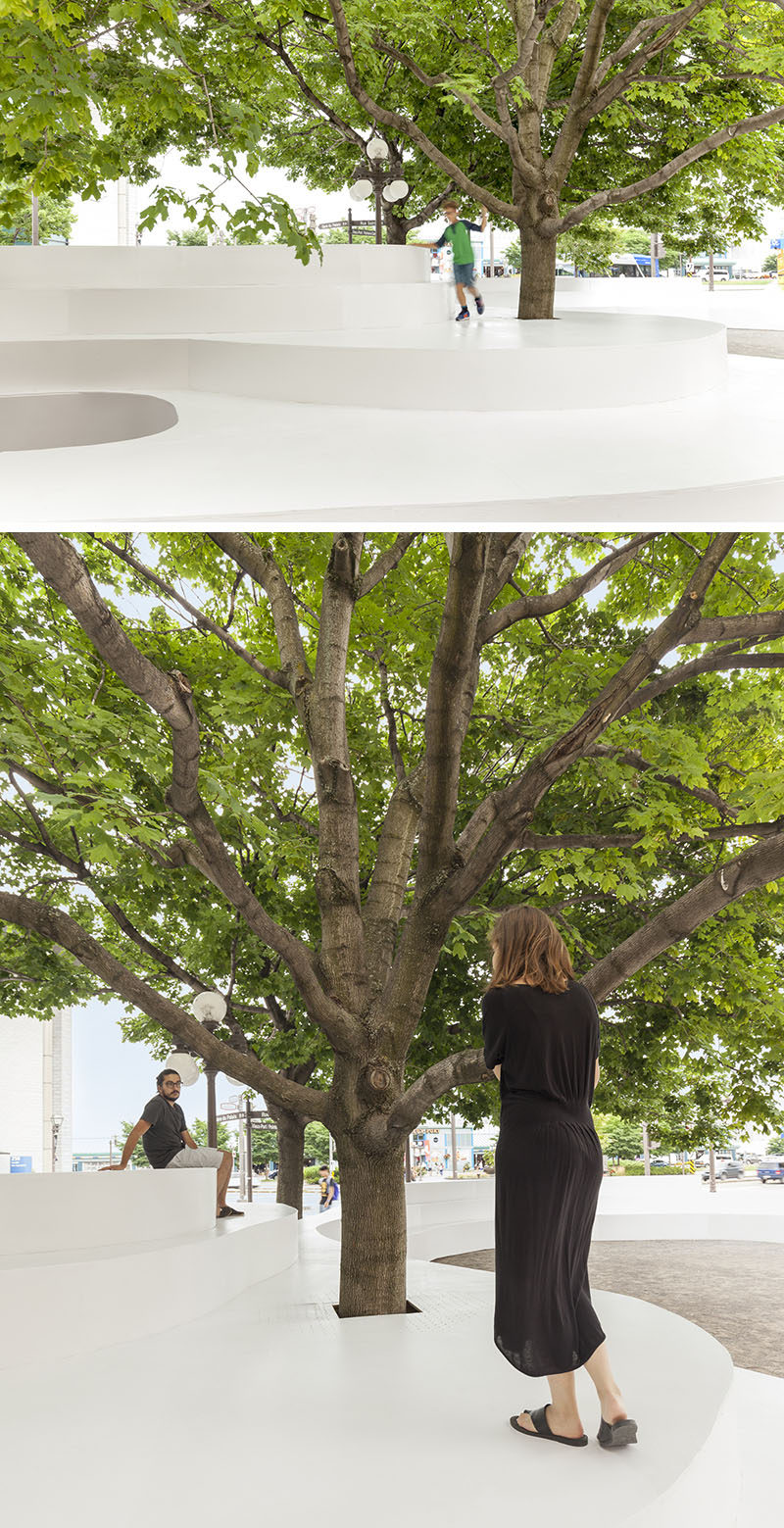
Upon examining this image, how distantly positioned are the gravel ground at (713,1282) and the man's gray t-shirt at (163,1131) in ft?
A: 13.1

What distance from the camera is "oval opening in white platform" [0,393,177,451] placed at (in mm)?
10633

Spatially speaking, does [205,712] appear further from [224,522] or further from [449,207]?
[449,207]

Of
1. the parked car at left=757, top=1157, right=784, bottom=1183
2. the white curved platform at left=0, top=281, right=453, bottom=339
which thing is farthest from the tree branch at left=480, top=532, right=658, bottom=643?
the parked car at left=757, top=1157, right=784, bottom=1183

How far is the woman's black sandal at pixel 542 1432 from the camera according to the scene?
4.22 meters

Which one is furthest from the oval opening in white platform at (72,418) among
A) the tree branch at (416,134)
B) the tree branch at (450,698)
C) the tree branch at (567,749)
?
the tree branch at (567,749)

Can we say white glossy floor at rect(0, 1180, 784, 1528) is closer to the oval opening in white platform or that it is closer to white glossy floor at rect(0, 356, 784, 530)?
white glossy floor at rect(0, 356, 784, 530)

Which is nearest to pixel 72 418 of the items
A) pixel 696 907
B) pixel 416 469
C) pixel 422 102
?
pixel 416 469

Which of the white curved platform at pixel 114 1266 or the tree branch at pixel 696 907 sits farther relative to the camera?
the tree branch at pixel 696 907

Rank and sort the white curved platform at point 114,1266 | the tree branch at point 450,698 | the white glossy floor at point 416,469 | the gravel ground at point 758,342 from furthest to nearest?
the gravel ground at point 758,342 < the tree branch at point 450,698 < the white curved platform at point 114,1266 < the white glossy floor at point 416,469

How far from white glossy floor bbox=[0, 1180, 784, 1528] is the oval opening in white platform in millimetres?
7282

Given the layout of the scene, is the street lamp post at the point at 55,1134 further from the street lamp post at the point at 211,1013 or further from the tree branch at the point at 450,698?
the tree branch at the point at 450,698

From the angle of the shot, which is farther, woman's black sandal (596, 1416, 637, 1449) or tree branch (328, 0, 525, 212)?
tree branch (328, 0, 525, 212)

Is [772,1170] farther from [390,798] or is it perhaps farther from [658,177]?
[658,177]

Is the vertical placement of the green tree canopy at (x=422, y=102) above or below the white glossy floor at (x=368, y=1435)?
above
